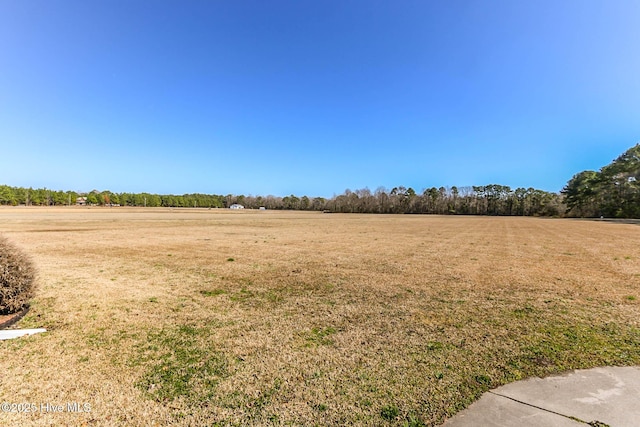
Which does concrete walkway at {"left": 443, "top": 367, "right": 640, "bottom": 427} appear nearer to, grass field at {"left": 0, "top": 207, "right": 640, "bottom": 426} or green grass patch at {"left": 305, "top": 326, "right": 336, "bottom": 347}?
grass field at {"left": 0, "top": 207, "right": 640, "bottom": 426}

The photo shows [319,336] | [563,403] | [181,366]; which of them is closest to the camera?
[563,403]

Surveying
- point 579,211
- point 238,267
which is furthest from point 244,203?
point 238,267

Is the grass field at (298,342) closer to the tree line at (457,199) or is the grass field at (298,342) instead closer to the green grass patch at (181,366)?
the green grass patch at (181,366)

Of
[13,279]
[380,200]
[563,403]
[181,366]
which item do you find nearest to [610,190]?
[380,200]

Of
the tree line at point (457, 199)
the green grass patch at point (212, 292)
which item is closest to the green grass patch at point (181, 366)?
the green grass patch at point (212, 292)

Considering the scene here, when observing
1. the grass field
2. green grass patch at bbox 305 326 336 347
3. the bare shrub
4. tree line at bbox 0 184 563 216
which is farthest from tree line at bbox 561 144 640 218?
the bare shrub

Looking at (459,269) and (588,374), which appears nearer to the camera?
(588,374)

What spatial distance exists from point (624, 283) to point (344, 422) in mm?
10330

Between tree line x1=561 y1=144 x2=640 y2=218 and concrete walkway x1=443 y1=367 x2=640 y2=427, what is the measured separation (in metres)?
80.2

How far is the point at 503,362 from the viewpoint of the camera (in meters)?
3.80

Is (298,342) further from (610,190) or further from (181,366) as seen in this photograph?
(610,190)

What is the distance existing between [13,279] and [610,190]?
9313 cm

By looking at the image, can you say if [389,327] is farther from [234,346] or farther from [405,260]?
[405,260]

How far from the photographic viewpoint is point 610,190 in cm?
6400
